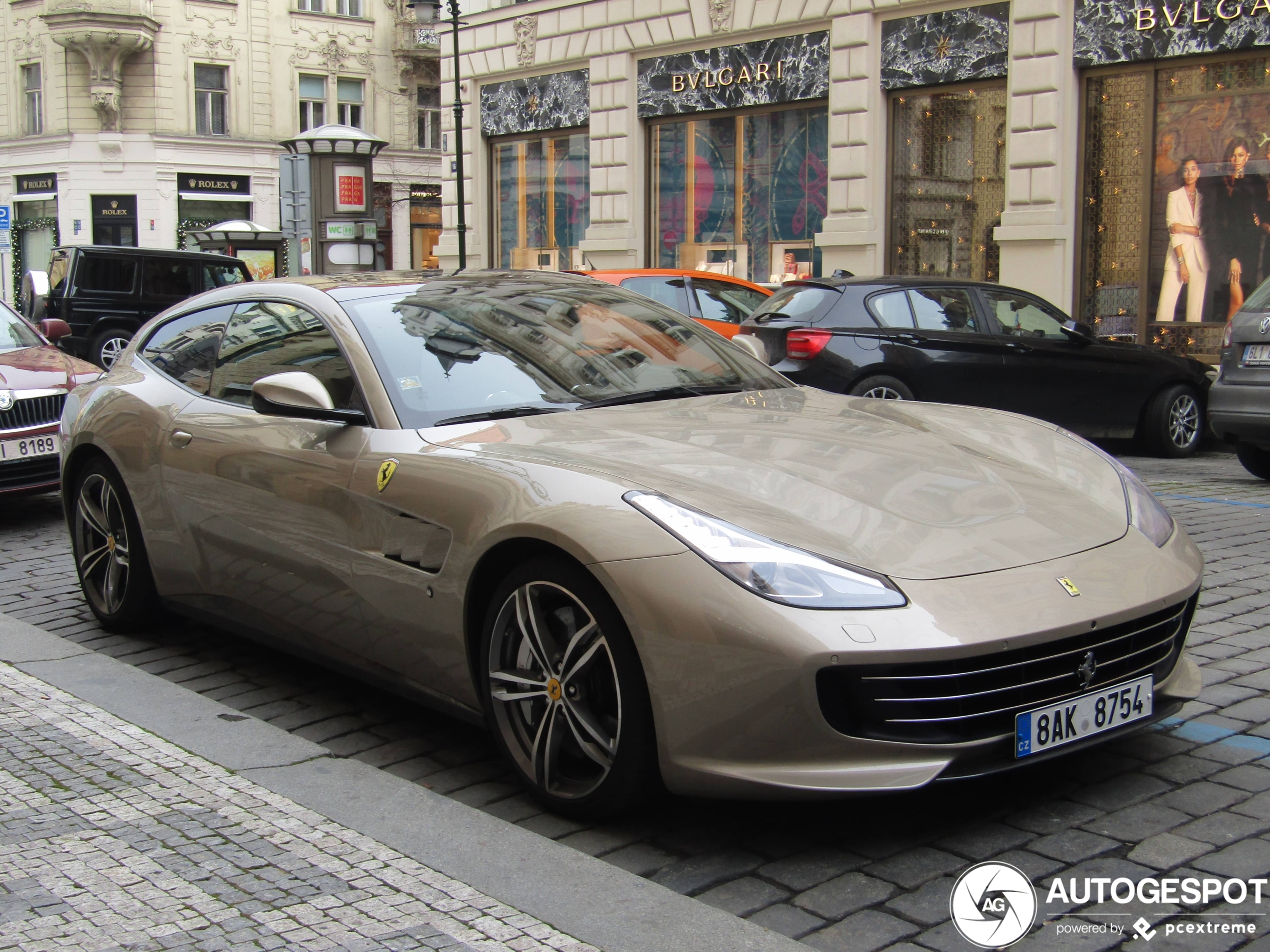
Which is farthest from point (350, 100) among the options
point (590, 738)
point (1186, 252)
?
point (590, 738)

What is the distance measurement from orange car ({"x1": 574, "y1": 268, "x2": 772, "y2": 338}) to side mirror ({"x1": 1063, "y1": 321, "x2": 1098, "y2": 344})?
2949mm

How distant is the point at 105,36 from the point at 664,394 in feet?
132

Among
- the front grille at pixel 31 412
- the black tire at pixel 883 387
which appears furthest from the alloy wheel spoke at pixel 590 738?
the black tire at pixel 883 387

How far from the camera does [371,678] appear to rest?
4266 mm

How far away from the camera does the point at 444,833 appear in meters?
3.36

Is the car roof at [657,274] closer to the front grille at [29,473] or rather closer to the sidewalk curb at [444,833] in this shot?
the front grille at [29,473]

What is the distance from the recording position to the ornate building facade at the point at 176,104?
40.3 meters

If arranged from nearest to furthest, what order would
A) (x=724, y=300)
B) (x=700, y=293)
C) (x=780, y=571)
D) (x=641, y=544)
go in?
(x=780, y=571), (x=641, y=544), (x=700, y=293), (x=724, y=300)

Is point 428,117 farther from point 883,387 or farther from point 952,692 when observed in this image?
point 952,692

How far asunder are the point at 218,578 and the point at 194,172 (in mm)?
39219

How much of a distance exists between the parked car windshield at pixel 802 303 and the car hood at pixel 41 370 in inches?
219

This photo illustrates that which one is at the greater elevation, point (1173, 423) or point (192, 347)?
point (192, 347)

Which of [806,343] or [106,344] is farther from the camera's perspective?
[106,344]

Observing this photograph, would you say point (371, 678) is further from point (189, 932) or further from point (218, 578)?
point (189, 932)
